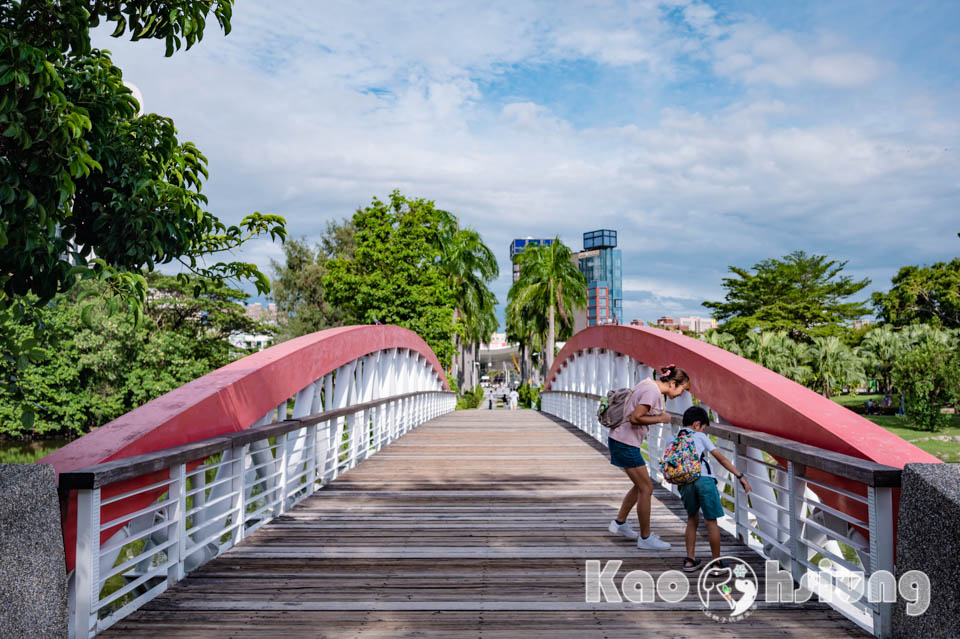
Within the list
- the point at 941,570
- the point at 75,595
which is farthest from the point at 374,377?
the point at 941,570

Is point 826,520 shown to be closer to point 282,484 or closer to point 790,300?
point 282,484

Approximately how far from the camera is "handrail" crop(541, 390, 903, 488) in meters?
Answer: 3.35

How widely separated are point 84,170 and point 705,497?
13.1ft

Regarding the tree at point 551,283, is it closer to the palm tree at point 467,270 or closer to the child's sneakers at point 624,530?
the palm tree at point 467,270

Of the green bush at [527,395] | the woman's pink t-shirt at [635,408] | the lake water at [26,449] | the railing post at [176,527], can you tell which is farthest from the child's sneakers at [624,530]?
the green bush at [527,395]

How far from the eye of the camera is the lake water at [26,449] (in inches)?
1108

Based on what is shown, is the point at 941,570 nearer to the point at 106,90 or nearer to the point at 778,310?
the point at 106,90

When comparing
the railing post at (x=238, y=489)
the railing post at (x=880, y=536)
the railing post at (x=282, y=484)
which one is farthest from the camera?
the railing post at (x=282, y=484)

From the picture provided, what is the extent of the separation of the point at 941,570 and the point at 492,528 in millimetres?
3334

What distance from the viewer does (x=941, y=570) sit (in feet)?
9.60

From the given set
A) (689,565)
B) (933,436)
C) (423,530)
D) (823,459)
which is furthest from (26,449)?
(933,436)

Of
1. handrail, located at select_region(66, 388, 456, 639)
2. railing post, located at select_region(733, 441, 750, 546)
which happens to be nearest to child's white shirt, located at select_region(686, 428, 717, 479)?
railing post, located at select_region(733, 441, 750, 546)

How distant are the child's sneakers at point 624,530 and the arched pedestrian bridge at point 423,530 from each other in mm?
87

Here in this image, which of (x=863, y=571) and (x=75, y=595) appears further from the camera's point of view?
(x=863, y=571)
